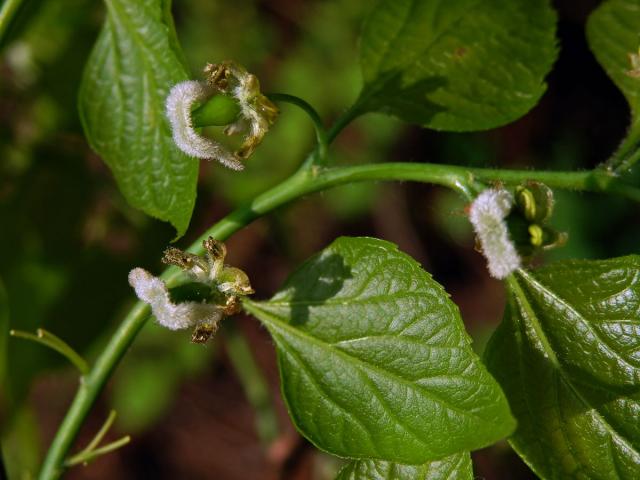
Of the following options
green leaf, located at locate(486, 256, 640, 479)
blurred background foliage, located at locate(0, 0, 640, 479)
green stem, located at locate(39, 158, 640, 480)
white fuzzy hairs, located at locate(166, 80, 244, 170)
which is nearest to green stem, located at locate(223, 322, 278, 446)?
blurred background foliage, located at locate(0, 0, 640, 479)

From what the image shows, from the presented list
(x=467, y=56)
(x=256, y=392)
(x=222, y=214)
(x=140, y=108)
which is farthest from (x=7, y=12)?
(x=222, y=214)

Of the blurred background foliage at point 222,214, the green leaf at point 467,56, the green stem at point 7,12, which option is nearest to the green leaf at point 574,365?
the green leaf at point 467,56

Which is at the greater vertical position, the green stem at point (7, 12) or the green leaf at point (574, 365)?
the green stem at point (7, 12)

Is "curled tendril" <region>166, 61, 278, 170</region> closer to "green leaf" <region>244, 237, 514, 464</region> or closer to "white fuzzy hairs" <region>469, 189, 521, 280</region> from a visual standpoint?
"green leaf" <region>244, 237, 514, 464</region>

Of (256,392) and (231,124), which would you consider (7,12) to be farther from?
(256,392)

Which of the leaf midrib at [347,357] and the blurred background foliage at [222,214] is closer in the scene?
the leaf midrib at [347,357]

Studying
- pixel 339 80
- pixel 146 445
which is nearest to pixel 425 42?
pixel 339 80

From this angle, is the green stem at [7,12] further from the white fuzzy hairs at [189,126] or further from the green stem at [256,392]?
the green stem at [256,392]

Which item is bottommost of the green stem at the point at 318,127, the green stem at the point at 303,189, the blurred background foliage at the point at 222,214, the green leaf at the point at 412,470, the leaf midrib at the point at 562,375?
the green leaf at the point at 412,470

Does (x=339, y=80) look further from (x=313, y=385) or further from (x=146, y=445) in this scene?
(x=313, y=385)
